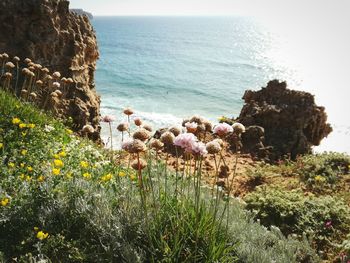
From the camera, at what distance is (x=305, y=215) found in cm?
729

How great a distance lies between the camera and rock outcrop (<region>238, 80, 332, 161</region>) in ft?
48.3

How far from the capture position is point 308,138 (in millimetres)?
15867

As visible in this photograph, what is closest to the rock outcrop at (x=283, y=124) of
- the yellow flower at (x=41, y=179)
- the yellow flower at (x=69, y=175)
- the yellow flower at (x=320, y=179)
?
the yellow flower at (x=320, y=179)

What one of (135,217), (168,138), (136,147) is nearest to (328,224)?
(135,217)

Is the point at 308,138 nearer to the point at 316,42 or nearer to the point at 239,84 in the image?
the point at 239,84

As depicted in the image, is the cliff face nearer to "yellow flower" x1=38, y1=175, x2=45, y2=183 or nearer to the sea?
the sea

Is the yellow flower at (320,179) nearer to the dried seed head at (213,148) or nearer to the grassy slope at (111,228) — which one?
the grassy slope at (111,228)

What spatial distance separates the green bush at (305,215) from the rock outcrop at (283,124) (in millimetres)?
6428

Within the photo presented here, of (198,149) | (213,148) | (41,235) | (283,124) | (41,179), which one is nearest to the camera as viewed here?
(198,149)

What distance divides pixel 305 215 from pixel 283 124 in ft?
29.2

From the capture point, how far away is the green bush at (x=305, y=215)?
698cm

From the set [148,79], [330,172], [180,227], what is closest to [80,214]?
[180,227]

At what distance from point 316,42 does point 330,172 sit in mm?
116190

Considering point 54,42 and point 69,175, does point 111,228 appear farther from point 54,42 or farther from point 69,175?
point 54,42
